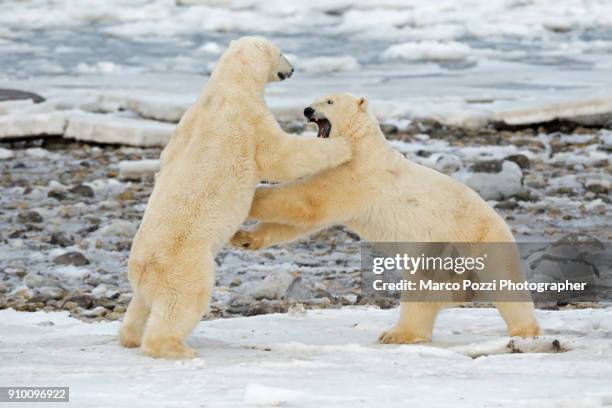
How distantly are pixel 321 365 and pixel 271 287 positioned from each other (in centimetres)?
265

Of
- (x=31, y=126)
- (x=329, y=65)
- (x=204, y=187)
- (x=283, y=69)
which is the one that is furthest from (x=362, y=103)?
(x=329, y=65)

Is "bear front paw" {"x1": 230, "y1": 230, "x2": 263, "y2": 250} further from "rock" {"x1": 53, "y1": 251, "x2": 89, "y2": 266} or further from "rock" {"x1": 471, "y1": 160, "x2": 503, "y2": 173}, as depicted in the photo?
"rock" {"x1": 471, "y1": 160, "x2": 503, "y2": 173}

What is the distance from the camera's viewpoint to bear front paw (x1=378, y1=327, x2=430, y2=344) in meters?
5.25

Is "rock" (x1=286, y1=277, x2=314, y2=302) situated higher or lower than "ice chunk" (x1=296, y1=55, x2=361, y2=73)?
lower

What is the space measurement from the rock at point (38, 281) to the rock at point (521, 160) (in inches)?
211

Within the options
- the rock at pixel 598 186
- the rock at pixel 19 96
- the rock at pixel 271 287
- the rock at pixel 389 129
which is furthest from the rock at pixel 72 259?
the rock at pixel 19 96

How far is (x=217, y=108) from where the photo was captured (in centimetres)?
511

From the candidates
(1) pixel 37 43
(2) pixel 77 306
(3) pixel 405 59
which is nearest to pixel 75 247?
Result: (2) pixel 77 306

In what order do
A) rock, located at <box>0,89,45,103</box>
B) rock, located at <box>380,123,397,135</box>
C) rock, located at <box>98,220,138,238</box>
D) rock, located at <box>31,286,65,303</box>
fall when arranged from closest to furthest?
rock, located at <box>31,286,65,303</box> < rock, located at <box>98,220,138,238</box> < rock, located at <box>380,123,397,135</box> < rock, located at <box>0,89,45,103</box>

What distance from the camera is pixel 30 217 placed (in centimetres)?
935

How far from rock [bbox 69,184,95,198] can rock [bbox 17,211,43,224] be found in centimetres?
88

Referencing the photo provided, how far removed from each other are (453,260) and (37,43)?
57.8 feet

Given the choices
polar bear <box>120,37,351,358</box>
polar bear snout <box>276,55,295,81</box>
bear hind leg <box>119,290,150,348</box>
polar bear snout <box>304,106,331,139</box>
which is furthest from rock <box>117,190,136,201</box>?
bear hind leg <box>119,290,150,348</box>

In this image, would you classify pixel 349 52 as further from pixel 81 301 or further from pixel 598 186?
pixel 81 301
